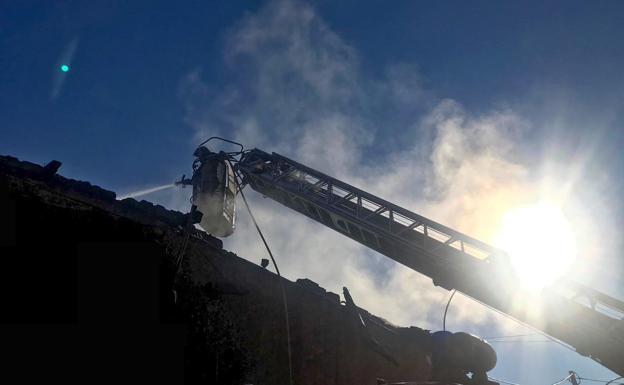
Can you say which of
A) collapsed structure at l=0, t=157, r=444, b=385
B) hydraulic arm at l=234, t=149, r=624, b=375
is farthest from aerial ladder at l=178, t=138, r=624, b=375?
collapsed structure at l=0, t=157, r=444, b=385

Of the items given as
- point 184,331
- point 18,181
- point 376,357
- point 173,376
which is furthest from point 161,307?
point 376,357

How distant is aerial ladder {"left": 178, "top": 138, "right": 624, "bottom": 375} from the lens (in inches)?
264

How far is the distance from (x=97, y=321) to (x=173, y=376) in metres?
1.07

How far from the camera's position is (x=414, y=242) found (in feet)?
26.6

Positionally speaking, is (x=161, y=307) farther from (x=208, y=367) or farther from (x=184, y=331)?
(x=208, y=367)

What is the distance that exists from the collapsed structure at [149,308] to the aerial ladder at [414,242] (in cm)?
188

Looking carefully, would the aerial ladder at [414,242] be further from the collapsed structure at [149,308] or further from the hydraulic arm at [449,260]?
the collapsed structure at [149,308]

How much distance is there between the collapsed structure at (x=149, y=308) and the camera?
3531 millimetres

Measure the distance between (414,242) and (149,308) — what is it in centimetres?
604

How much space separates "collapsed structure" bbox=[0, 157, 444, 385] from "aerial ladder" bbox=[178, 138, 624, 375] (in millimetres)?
1876

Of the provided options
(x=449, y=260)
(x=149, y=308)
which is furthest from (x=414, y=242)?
(x=149, y=308)

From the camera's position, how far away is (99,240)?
4445 mm

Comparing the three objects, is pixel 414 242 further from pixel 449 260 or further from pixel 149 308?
pixel 149 308

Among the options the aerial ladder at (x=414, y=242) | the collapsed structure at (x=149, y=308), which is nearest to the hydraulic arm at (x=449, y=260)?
the aerial ladder at (x=414, y=242)
